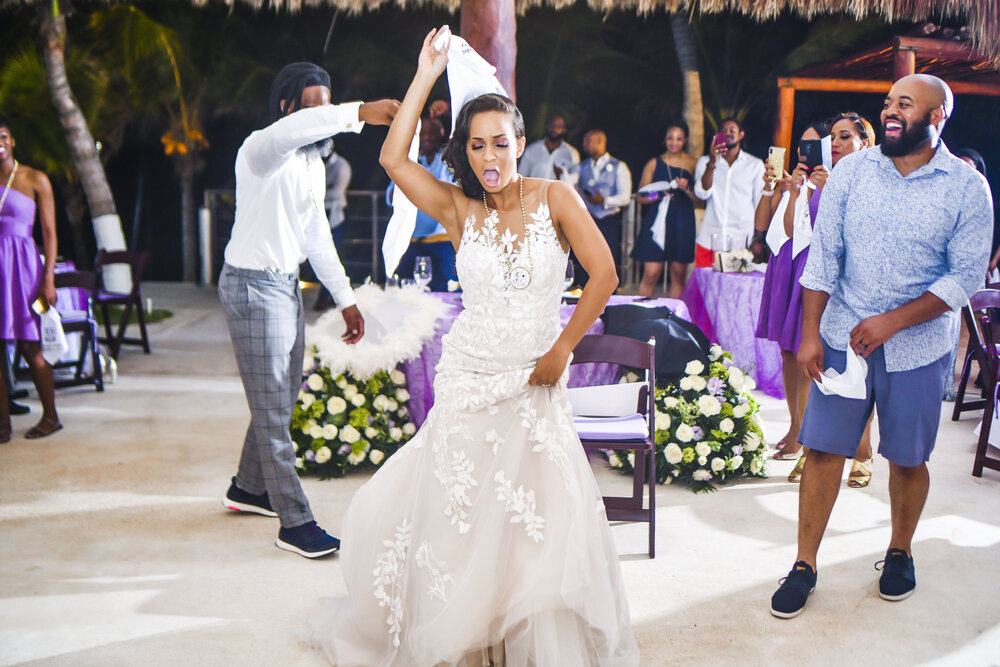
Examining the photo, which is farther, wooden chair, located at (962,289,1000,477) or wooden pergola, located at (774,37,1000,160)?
wooden pergola, located at (774,37,1000,160)

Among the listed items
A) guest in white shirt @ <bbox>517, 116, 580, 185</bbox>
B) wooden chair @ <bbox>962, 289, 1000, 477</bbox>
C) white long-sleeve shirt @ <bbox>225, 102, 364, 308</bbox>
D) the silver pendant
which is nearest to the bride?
the silver pendant

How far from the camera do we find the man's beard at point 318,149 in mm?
3750

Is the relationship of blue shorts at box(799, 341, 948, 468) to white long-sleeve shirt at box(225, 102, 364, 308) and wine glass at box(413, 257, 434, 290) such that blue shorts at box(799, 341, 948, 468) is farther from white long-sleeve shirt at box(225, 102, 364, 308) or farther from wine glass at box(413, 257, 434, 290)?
wine glass at box(413, 257, 434, 290)

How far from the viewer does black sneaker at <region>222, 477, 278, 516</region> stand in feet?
14.1

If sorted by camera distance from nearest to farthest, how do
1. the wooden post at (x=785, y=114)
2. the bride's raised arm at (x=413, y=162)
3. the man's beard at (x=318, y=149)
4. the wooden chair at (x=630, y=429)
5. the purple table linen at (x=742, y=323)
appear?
the bride's raised arm at (x=413, y=162), the man's beard at (x=318, y=149), the wooden chair at (x=630, y=429), the purple table linen at (x=742, y=323), the wooden post at (x=785, y=114)

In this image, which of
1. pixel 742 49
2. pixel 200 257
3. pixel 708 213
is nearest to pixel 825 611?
pixel 708 213

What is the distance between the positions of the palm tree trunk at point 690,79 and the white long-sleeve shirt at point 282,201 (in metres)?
11.2

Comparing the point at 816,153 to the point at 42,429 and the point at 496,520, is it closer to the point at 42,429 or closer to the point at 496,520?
the point at 496,520

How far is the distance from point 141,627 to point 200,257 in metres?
13.1

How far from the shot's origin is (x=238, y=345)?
3.68 m

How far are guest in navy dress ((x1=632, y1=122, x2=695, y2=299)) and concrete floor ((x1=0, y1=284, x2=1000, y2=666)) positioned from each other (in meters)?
3.40

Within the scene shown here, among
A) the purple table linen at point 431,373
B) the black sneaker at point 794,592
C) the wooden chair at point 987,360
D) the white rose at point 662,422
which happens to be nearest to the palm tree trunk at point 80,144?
the purple table linen at point 431,373

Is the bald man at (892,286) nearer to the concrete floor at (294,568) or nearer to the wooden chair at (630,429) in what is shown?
the concrete floor at (294,568)

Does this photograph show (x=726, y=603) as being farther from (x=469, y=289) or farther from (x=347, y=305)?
(x=347, y=305)
